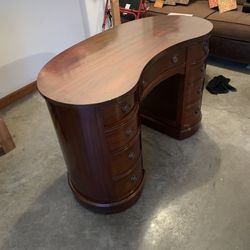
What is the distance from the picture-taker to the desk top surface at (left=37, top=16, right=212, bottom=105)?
3.38 ft

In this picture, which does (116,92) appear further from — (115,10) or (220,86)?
(115,10)

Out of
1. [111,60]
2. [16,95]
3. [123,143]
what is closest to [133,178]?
[123,143]

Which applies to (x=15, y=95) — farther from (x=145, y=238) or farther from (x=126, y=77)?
(x=145, y=238)

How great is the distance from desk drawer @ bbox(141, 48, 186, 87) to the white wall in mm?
1526

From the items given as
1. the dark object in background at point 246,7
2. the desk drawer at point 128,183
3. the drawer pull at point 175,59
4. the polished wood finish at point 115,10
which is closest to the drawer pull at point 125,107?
the desk drawer at point 128,183

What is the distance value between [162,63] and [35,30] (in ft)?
5.04

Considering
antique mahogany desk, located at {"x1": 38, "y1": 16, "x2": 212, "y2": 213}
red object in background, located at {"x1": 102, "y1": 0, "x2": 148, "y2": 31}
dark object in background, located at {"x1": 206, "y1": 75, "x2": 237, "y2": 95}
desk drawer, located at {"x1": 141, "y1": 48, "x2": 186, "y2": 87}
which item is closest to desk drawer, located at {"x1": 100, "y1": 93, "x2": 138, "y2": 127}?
antique mahogany desk, located at {"x1": 38, "y1": 16, "x2": 212, "y2": 213}

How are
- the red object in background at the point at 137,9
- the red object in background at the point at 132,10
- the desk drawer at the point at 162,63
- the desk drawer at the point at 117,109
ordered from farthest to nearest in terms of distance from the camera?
the red object in background at the point at 137,9 < the red object in background at the point at 132,10 < the desk drawer at the point at 162,63 < the desk drawer at the point at 117,109

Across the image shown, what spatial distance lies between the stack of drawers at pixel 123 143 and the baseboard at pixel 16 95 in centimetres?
158

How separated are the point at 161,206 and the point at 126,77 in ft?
2.52

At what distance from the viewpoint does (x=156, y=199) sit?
4.79 feet

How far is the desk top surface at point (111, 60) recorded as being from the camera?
1.03 m

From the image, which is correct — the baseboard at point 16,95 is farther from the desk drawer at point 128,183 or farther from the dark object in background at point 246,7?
the dark object in background at point 246,7

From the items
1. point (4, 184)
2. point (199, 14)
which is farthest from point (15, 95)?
point (199, 14)
